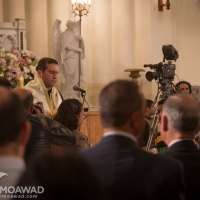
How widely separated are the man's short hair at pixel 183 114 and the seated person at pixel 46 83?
321 centimetres

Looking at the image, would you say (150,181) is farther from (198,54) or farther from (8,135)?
(198,54)

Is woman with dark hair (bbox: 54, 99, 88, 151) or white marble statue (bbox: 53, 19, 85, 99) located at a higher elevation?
white marble statue (bbox: 53, 19, 85, 99)

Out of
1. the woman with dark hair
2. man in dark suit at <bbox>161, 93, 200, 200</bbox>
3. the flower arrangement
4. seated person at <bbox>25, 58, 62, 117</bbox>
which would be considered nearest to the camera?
man in dark suit at <bbox>161, 93, 200, 200</bbox>

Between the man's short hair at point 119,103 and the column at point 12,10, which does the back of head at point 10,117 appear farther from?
the column at point 12,10

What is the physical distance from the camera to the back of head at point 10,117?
5.56ft

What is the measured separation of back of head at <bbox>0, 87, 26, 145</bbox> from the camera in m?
1.69

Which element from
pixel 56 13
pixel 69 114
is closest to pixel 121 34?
pixel 56 13

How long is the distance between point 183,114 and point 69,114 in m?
1.77

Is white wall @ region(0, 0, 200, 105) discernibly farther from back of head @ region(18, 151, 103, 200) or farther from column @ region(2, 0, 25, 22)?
back of head @ region(18, 151, 103, 200)

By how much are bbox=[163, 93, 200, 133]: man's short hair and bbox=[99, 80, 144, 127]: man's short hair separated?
17.2 inches

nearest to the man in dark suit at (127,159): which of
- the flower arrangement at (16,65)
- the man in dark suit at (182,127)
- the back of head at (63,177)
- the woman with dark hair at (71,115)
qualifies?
the man in dark suit at (182,127)

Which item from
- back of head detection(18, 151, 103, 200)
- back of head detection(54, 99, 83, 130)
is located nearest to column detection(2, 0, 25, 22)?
→ back of head detection(54, 99, 83, 130)

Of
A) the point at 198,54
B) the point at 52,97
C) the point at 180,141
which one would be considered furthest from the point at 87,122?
the point at 180,141

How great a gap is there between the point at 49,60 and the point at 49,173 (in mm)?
4613
